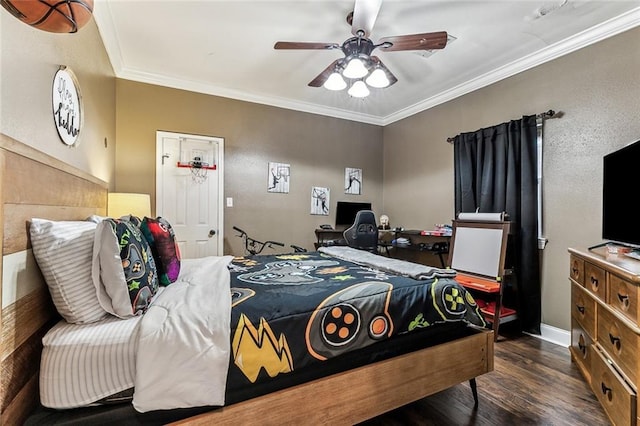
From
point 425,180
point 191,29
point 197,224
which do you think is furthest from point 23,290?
point 425,180

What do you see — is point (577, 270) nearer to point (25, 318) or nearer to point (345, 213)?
point (345, 213)

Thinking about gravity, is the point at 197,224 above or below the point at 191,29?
below

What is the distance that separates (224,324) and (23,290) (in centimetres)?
67

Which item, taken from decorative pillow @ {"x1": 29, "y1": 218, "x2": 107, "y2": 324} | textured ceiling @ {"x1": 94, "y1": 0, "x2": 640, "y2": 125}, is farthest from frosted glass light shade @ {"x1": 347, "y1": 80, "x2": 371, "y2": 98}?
decorative pillow @ {"x1": 29, "y1": 218, "x2": 107, "y2": 324}

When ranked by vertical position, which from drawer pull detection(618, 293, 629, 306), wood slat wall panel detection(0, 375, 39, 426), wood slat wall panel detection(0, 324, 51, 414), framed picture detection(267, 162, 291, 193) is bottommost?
wood slat wall panel detection(0, 375, 39, 426)

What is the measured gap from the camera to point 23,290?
1.02 m

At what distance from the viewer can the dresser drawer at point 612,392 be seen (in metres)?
1.38

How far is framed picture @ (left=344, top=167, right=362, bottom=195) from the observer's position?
194 inches

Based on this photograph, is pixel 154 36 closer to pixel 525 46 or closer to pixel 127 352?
pixel 127 352

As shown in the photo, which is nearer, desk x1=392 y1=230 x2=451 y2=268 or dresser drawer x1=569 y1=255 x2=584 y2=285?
dresser drawer x1=569 y1=255 x2=584 y2=285

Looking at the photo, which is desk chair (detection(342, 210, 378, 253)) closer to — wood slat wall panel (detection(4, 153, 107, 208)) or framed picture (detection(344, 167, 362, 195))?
framed picture (detection(344, 167, 362, 195))

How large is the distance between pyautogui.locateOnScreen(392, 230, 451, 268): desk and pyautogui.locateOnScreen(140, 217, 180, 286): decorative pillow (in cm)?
302

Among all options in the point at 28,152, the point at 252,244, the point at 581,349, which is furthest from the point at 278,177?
the point at 581,349

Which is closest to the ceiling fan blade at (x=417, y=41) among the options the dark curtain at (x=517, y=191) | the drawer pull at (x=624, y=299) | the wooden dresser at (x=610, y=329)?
the dark curtain at (x=517, y=191)
